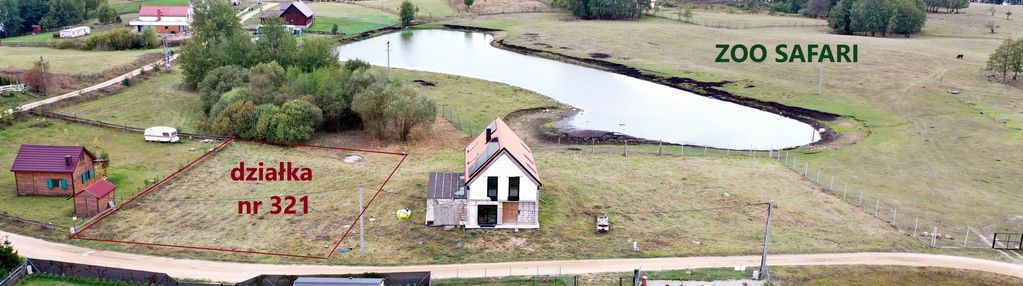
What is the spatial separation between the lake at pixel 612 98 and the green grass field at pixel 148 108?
33.6 meters

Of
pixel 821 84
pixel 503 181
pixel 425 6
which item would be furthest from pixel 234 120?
pixel 425 6

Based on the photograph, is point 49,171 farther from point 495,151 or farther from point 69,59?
point 69,59

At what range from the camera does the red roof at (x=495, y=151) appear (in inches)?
1763

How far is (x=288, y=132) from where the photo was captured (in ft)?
210

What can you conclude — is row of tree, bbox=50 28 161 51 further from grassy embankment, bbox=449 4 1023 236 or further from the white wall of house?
the white wall of house

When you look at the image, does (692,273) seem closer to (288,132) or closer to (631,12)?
(288,132)

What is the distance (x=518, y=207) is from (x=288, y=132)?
27316 mm

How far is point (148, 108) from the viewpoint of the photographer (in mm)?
76438

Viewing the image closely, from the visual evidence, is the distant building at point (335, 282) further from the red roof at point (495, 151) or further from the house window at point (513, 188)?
the house window at point (513, 188)

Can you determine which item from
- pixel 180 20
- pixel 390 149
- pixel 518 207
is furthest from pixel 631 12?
pixel 518 207

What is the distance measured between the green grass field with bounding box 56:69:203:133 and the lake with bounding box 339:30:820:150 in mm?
33623

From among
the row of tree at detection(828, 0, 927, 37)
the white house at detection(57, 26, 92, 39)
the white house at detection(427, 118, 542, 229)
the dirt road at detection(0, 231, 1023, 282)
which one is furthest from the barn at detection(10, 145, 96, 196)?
the row of tree at detection(828, 0, 927, 37)

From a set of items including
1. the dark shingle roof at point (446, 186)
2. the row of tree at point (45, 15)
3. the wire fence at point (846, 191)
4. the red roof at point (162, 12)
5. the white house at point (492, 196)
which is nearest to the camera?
the white house at point (492, 196)

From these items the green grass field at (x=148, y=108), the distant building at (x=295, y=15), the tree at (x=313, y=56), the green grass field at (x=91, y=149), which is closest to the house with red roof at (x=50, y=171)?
the green grass field at (x=91, y=149)
